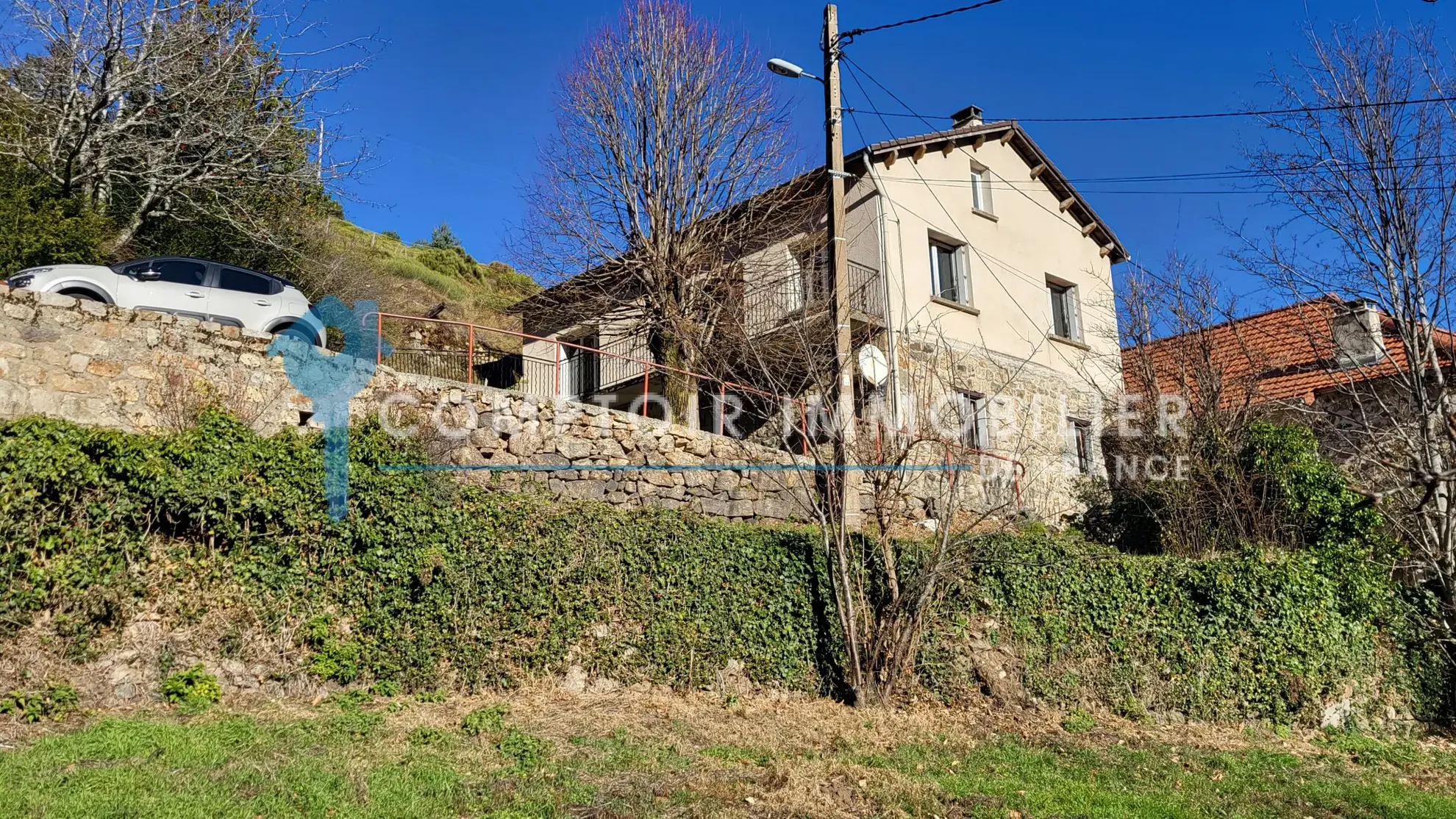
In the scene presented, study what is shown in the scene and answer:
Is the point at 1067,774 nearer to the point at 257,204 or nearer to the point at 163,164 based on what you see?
the point at 163,164

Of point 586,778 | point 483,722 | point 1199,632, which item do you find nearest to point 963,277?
point 1199,632

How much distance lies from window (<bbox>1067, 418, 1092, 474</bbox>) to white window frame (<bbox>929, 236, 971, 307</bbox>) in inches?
133

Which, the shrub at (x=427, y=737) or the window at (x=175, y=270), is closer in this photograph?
the shrub at (x=427, y=737)

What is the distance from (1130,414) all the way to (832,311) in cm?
785

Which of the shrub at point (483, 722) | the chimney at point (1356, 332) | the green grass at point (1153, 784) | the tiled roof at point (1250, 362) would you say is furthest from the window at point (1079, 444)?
the shrub at point (483, 722)

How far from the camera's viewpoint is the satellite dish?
35.2ft

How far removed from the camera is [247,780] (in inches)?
218

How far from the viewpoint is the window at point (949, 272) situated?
55.9 ft

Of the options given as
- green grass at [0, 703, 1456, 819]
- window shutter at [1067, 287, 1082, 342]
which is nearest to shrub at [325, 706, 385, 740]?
green grass at [0, 703, 1456, 819]

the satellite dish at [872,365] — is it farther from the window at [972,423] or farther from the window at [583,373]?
the window at [583,373]

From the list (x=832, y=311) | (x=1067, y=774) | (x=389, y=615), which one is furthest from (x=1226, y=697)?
(x=389, y=615)

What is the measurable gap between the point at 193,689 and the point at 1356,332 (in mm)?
12285

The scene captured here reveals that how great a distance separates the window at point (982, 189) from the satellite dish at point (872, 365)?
8094mm

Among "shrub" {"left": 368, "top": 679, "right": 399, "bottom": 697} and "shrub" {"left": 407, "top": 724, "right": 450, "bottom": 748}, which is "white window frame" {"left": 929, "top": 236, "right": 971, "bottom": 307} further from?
"shrub" {"left": 407, "top": 724, "right": 450, "bottom": 748}
